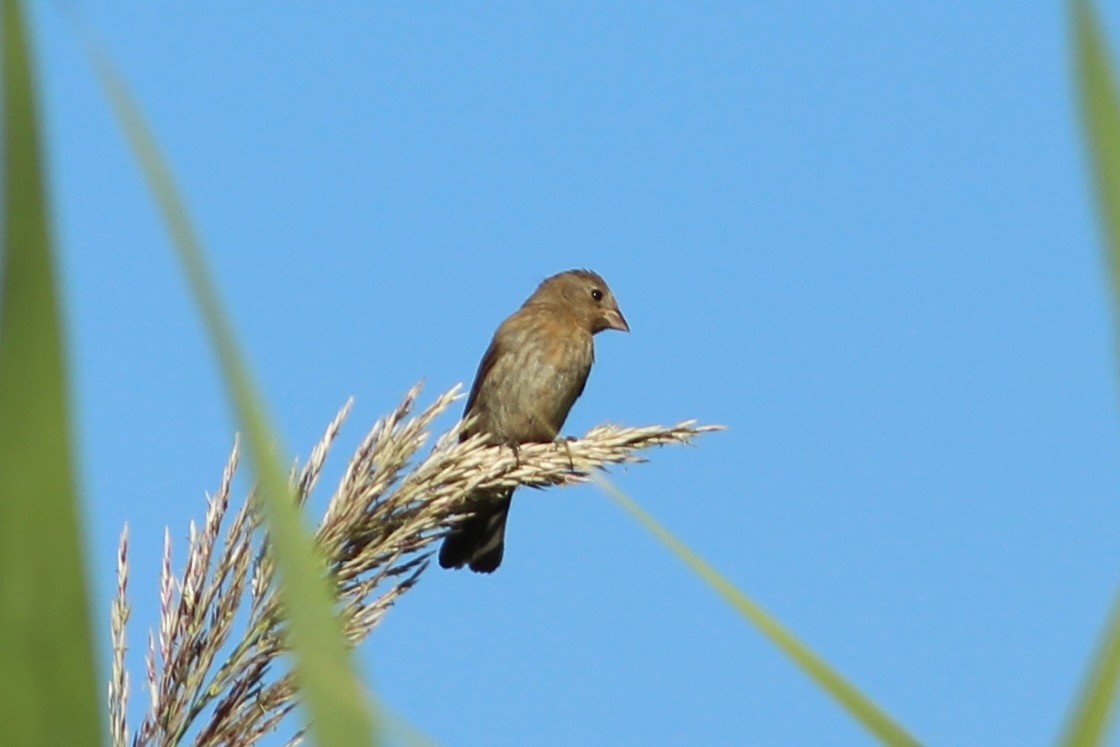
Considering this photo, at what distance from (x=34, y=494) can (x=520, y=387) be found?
6512 mm

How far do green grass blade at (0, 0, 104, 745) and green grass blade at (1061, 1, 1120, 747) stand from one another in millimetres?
343

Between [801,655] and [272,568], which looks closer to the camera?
[801,655]

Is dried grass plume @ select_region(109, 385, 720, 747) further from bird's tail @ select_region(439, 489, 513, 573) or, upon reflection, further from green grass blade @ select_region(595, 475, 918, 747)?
bird's tail @ select_region(439, 489, 513, 573)

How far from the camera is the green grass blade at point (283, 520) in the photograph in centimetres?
51

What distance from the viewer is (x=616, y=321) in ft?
25.6

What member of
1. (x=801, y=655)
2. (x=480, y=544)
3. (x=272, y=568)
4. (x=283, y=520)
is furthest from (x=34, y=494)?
(x=480, y=544)

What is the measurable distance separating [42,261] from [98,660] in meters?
0.14

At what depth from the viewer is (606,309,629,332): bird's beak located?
25.5 feet

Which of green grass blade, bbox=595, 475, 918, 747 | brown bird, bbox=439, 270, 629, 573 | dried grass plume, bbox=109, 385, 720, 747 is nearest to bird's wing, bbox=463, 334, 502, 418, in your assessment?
brown bird, bbox=439, 270, 629, 573

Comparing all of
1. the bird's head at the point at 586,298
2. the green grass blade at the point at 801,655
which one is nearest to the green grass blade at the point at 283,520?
the green grass blade at the point at 801,655

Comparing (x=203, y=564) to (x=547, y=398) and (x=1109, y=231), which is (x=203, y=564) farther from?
(x=547, y=398)

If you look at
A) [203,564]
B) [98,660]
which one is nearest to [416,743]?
[98,660]

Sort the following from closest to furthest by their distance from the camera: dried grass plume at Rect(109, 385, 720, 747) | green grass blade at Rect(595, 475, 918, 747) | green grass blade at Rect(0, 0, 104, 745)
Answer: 1. green grass blade at Rect(0, 0, 104, 745)
2. green grass blade at Rect(595, 475, 918, 747)
3. dried grass plume at Rect(109, 385, 720, 747)

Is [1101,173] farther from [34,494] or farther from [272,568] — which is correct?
[272,568]
